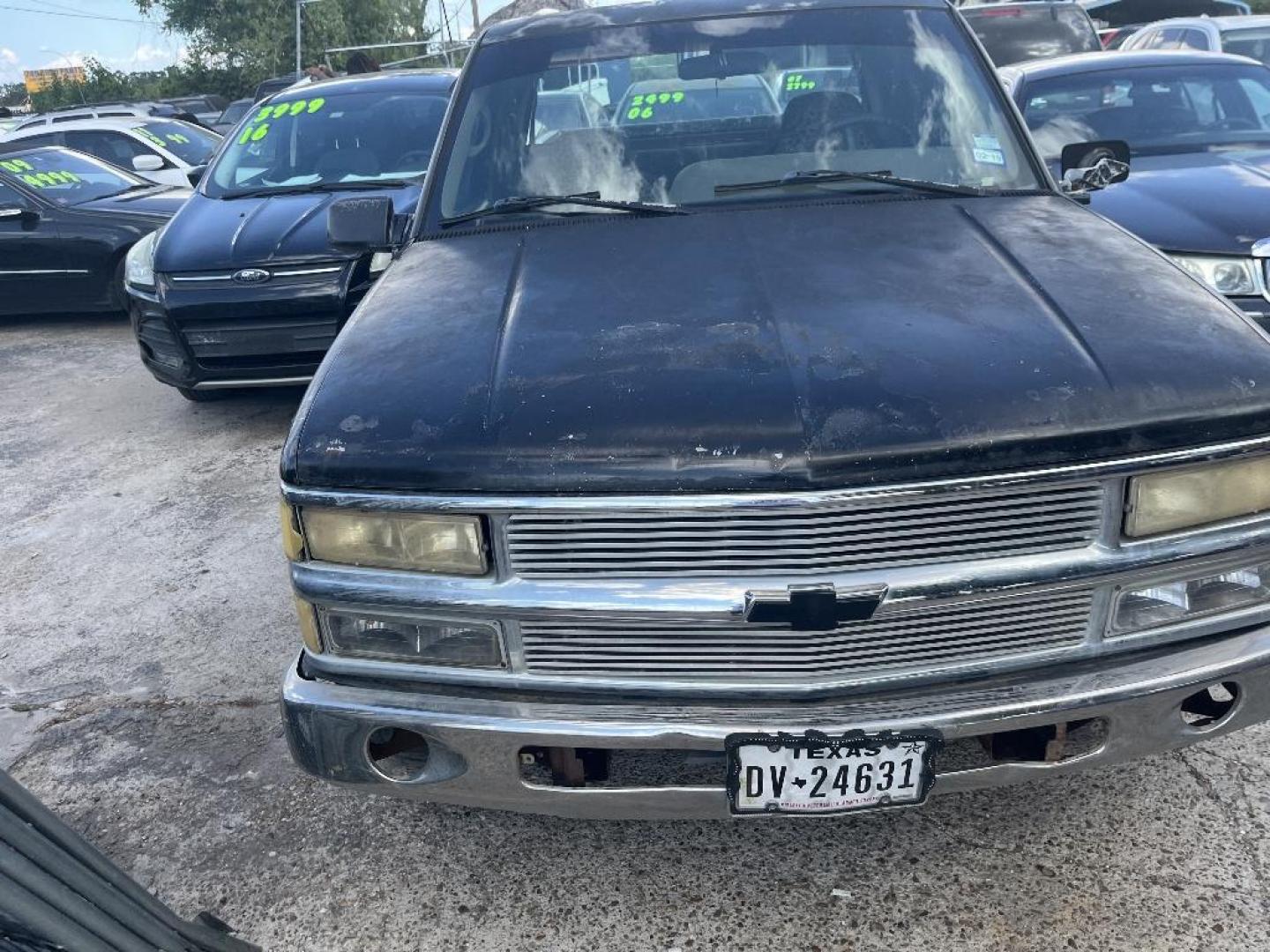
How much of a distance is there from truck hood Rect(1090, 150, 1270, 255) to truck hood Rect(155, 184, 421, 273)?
135 inches

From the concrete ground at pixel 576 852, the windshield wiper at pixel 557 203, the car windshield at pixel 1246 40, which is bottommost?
the concrete ground at pixel 576 852

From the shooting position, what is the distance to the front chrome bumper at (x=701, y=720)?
7.05ft

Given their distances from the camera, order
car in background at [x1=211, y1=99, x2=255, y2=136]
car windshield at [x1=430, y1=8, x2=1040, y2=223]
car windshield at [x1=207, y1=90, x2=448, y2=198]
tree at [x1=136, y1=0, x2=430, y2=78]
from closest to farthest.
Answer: car windshield at [x1=430, y1=8, x2=1040, y2=223] → car windshield at [x1=207, y1=90, x2=448, y2=198] → car in background at [x1=211, y1=99, x2=255, y2=136] → tree at [x1=136, y1=0, x2=430, y2=78]

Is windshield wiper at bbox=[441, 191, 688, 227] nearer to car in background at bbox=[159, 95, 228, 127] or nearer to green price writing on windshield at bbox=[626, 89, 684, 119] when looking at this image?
green price writing on windshield at bbox=[626, 89, 684, 119]

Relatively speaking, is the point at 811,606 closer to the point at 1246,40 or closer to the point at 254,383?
the point at 254,383

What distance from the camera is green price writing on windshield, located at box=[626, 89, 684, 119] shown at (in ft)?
11.2

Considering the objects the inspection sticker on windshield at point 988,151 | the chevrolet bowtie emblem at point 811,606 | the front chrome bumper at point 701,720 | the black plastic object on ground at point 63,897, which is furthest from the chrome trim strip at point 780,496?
the inspection sticker on windshield at point 988,151

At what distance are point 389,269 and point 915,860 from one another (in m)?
2.02

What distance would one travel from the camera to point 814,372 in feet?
7.04

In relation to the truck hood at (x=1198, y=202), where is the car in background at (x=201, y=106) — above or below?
below

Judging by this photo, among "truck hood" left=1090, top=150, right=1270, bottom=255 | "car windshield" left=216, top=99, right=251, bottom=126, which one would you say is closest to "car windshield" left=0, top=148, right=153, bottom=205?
"car windshield" left=216, top=99, right=251, bottom=126

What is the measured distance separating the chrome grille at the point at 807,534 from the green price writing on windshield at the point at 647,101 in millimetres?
1781

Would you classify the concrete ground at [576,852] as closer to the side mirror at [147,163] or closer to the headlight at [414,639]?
the headlight at [414,639]

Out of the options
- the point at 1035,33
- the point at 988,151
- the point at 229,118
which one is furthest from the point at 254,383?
the point at 229,118
